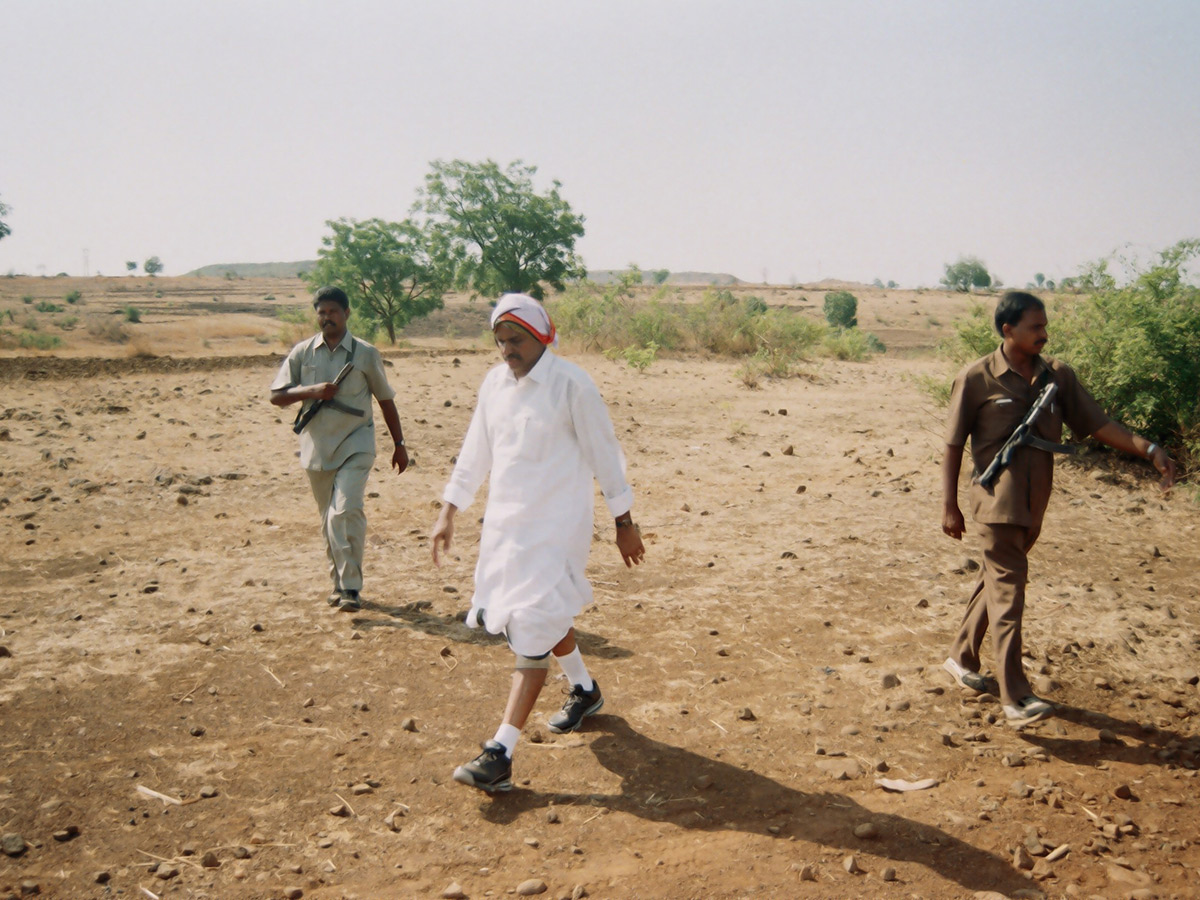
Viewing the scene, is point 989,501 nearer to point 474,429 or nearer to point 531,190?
point 474,429

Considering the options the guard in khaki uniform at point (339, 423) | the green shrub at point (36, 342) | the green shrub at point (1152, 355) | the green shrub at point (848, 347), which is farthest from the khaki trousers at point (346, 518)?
the green shrub at point (36, 342)

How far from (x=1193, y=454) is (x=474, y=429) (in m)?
6.87

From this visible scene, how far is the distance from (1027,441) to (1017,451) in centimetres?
7

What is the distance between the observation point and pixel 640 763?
3.83 metres

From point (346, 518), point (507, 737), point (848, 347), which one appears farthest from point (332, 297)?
point (848, 347)

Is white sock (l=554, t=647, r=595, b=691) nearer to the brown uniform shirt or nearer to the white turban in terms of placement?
the white turban

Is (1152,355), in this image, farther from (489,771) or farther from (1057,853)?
(489,771)

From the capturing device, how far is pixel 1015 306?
12.6 feet

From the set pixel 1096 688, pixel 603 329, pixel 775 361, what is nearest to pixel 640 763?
pixel 1096 688

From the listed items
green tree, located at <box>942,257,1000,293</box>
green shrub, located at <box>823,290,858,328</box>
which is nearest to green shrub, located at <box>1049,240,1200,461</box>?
green shrub, located at <box>823,290,858,328</box>

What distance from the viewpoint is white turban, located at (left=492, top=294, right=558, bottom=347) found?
3.46m

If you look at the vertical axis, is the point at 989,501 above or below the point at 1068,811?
above

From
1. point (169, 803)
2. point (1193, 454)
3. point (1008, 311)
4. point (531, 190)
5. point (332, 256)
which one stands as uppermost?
point (531, 190)

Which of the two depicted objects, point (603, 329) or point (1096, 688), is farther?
point (603, 329)
